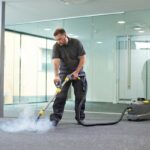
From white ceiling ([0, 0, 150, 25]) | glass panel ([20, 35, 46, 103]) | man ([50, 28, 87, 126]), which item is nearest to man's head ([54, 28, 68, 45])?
man ([50, 28, 87, 126])

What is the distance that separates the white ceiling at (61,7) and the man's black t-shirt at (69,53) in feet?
5.16

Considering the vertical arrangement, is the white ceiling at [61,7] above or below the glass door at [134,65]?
above

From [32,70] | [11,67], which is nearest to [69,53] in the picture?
[32,70]

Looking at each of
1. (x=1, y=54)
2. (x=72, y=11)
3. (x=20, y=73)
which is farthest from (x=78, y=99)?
(x=20, y=73)

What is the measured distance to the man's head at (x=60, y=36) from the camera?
12.3 feet

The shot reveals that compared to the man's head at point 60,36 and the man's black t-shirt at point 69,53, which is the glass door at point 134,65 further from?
the man's head at point 60,36

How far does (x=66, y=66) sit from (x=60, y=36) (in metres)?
0.40

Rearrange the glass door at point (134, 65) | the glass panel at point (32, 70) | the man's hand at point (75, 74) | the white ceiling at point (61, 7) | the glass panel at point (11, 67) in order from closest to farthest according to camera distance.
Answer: the man's hand at point (75, 74)
the white ceiling at point (61, 7)
the glass door at point (134, 65)
the glass panel at point (32, 70)
the glass panel at point (11, 67)

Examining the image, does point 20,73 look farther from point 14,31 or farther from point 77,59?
point 77,59

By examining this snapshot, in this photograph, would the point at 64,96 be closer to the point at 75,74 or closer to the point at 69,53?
the point at 75,74

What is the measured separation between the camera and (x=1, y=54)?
538 cm

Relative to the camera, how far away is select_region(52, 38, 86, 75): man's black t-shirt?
3.92m

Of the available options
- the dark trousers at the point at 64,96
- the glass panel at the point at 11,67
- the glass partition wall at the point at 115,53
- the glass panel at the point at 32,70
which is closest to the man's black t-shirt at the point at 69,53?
the dark trousers at the point at 64,96

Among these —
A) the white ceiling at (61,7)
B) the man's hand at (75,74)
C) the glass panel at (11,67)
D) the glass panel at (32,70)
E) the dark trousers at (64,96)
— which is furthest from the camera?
the glass panel at (11,67)
